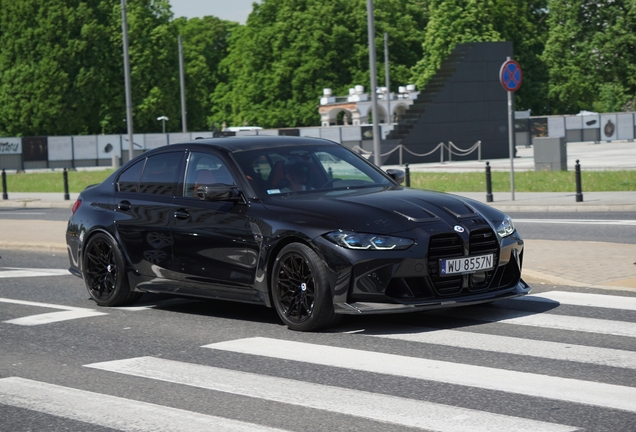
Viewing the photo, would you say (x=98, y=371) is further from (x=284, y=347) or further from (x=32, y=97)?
(x=32, y=97)

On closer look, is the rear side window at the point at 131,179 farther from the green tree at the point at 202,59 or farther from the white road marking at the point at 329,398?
the green tree at the point at 202,59

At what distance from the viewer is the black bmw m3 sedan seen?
7996 millimetres

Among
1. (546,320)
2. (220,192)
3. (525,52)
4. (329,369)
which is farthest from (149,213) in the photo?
(525,52)

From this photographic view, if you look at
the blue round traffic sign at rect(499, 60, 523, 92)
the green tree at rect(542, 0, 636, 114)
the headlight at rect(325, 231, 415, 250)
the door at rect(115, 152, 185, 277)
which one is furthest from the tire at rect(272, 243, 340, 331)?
the green tree at rect(542, 0, 636, 114)

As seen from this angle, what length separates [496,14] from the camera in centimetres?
8506

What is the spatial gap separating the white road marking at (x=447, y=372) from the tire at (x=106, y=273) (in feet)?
7.36

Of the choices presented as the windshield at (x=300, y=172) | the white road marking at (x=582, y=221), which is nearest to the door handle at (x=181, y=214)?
the windshield at (x=300, y=172)

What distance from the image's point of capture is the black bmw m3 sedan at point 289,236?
8.00m

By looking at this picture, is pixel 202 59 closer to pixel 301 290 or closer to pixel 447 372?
pixel 301 290

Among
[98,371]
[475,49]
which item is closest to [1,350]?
[98,371]

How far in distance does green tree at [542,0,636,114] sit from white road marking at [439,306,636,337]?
46507 mm

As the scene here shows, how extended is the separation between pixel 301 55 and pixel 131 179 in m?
75.5

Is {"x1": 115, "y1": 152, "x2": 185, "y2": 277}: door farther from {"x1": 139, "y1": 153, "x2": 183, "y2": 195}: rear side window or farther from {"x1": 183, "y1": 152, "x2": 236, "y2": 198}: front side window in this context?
{"x1": 183, "y1": 152, "x2": 236, "y2": 198}: front side window

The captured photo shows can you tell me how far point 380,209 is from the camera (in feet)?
26.9
